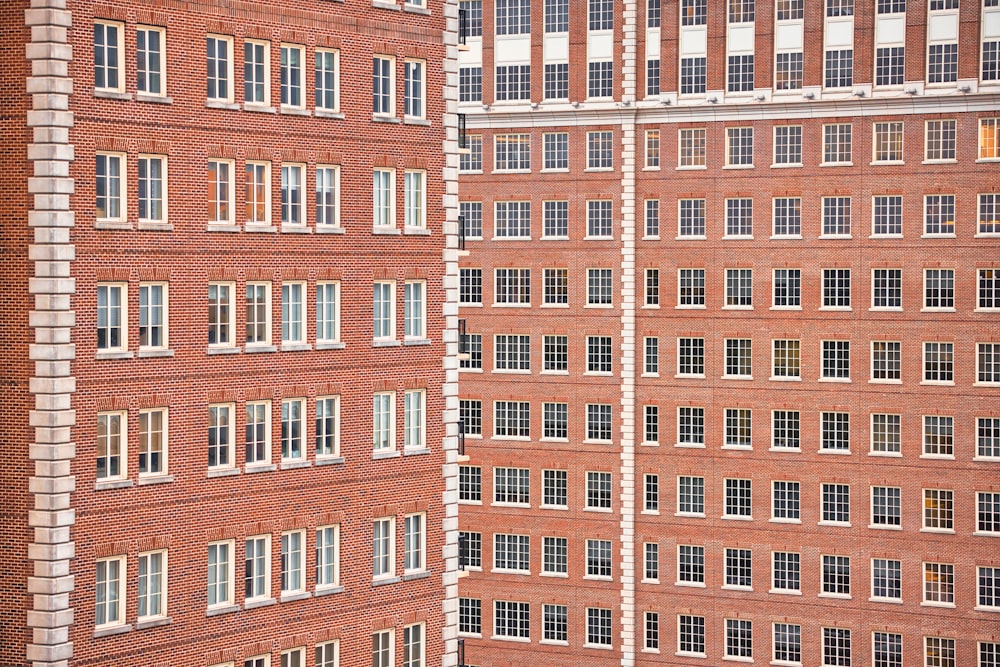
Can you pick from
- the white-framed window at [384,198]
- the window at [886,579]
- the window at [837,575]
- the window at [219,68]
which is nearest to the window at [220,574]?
the white-framed window at [384,198]

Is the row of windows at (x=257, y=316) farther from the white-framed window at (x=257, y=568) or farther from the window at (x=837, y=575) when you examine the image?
the window at (x=837, y=575)

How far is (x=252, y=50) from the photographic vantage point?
54844 millimetres

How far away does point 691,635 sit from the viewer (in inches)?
3499

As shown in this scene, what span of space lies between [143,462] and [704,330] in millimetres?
43709

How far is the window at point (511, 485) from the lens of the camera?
91575mm

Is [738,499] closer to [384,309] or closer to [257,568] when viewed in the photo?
[384,309]

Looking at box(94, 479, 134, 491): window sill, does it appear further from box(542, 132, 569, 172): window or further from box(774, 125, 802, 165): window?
box(774, 125, 802, 165): window

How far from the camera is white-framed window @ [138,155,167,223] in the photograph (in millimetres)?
51438

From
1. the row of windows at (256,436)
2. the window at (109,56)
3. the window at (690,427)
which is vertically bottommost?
the window at (690,427)

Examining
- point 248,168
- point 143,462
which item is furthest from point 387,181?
point 143,462

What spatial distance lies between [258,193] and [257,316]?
429 centimetres

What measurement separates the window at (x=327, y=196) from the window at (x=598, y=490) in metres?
36.9

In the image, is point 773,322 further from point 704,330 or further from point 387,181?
point 387,181

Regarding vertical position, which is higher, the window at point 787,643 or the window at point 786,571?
the window at point 786,571
